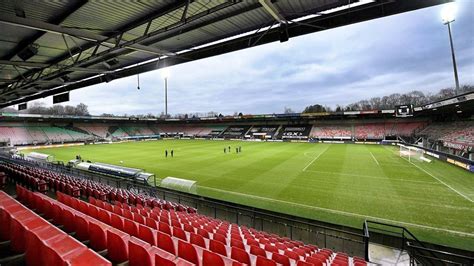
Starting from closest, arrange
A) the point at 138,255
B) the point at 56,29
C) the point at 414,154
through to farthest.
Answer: the point at 138,255 → the point at 56,29 → the point at 414,154

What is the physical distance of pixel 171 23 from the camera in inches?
277

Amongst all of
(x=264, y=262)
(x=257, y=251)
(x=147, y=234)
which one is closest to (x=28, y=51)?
(x=147, y=234)

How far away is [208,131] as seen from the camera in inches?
2731

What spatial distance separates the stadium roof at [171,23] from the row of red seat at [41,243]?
472 cm

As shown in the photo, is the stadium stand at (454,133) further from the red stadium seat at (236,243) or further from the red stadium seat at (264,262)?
the red stadium seat at (264,262)

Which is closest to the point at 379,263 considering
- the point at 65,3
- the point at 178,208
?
the point at 178,208

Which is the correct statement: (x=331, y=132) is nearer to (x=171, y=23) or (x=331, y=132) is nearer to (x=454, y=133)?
(x=454, y=133)

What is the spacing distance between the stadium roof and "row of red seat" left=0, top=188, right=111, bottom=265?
4.72 meters

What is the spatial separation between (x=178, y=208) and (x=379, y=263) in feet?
23.7

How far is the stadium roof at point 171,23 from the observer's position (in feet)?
18.4

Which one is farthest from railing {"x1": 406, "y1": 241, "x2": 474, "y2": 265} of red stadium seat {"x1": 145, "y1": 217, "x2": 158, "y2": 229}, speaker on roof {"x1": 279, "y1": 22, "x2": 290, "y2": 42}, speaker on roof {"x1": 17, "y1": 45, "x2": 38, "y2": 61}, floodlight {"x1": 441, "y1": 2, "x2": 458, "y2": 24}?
floodlight {"x1": 441, "y1": 2, "x2": 458, "y2": 24}

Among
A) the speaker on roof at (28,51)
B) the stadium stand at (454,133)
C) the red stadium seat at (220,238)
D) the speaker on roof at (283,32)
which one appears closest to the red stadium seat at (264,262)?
the red stadium seat at (220,238)

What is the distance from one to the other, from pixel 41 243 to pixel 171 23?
625cm

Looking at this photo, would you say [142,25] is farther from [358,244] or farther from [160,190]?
[358,244]
